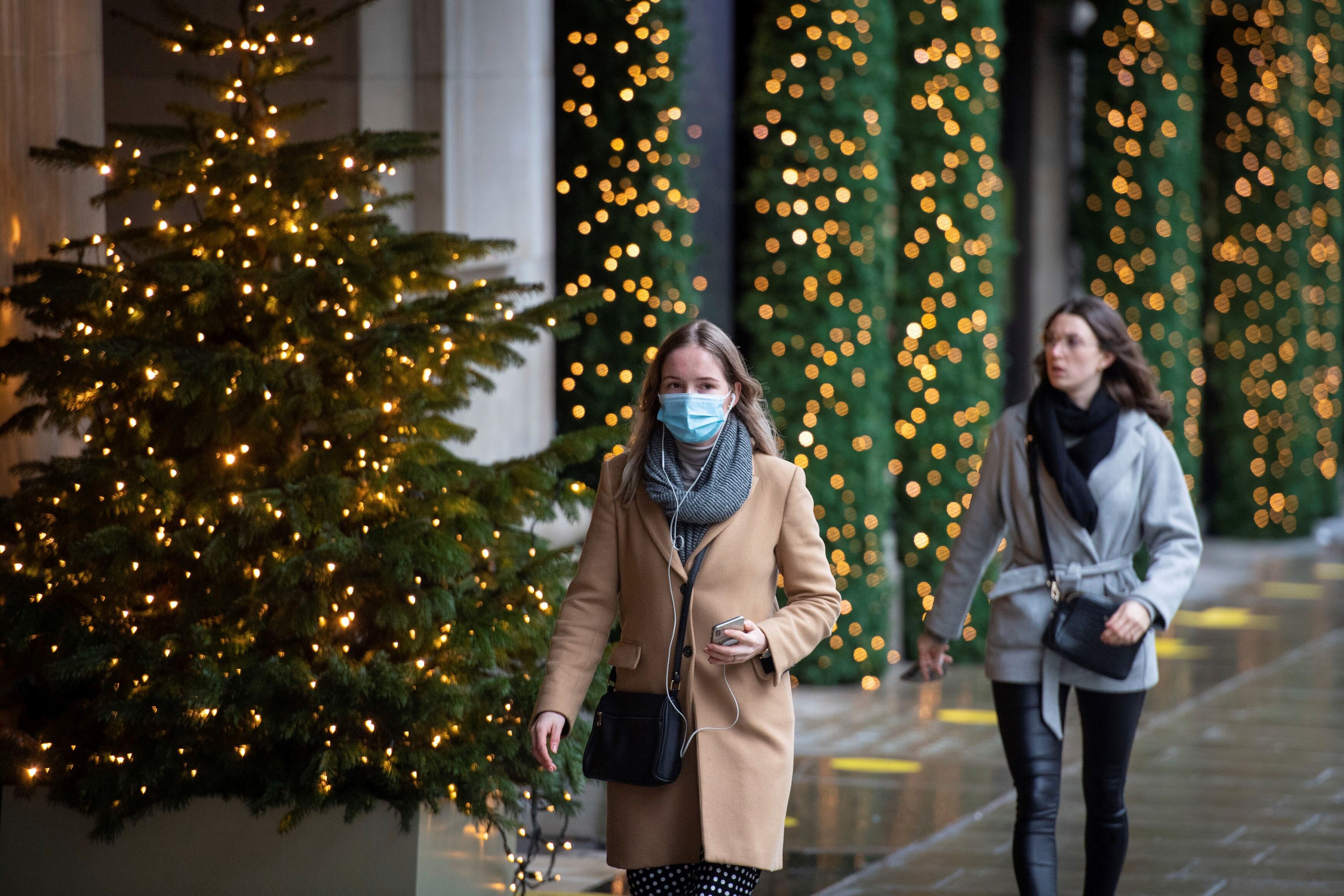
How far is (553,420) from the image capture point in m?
9.47

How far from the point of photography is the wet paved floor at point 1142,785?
658 cm

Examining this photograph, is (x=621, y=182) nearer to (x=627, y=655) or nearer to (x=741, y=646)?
(x=627, y=655)

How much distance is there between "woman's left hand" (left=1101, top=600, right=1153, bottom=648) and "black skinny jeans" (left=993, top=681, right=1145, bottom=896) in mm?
237

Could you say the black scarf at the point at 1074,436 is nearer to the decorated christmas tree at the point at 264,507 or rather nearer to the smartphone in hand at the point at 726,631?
the decorated christmas tree at the point at 264,507

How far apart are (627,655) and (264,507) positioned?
139 centimetres

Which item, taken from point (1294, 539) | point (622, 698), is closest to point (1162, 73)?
point (1294, 539)

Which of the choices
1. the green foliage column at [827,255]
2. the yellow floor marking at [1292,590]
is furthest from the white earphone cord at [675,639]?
the yellow floor marking at [1292,590]

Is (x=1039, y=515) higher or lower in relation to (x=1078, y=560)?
higher

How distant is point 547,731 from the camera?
416 centimetres

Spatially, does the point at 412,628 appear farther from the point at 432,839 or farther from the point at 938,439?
the point at 938,439

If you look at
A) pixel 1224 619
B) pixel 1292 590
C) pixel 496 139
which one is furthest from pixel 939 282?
pixel 1292 590

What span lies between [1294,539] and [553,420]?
36.9 feet

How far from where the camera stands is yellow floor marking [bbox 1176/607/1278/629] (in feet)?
42.5

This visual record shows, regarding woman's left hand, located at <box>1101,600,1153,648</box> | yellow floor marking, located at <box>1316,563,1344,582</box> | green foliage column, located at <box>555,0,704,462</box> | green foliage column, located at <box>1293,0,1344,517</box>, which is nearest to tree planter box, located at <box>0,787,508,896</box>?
woman's left hand, located at <box>1101,600,1153,648</box>
